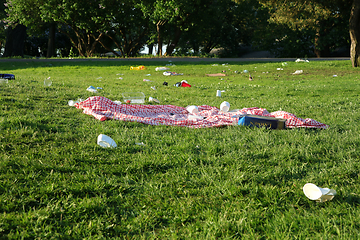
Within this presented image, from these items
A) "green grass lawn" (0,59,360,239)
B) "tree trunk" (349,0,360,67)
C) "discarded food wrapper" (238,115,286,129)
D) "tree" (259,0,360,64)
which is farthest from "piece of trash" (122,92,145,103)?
"tree trunk" (349,0,360,67)

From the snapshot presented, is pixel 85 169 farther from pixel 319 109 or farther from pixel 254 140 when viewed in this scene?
pixel 319 109

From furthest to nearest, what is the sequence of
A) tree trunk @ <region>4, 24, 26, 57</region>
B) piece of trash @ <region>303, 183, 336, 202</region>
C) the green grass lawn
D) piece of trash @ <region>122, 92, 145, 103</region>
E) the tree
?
tree trunk @ <region>4, 24, 26, 57</region> → the tree → piece of trash @ <region>122, 92, 145, 103</region> → piece of trash @ <region>303, 183, 336, 202</region> → the green grass lawn

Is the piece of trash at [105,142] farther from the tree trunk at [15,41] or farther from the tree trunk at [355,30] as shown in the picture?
the tree trunk at [15,41]

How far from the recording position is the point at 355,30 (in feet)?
46.4

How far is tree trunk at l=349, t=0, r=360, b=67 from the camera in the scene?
1371cm

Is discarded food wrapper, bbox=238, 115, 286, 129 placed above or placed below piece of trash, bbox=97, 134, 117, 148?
above

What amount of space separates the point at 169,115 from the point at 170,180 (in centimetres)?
259

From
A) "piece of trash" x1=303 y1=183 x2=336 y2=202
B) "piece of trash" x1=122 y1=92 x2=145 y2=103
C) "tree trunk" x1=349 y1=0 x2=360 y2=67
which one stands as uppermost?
"tree trunk" x1=349 y1=0 x2=360 y2=67

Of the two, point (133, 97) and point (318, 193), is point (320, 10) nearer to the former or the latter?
point (133, 97)

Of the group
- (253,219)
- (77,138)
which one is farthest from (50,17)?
(253,219)

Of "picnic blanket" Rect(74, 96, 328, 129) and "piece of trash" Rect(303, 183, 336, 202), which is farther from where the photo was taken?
"picnic blanket" Rect(74, 96, 328, 129)

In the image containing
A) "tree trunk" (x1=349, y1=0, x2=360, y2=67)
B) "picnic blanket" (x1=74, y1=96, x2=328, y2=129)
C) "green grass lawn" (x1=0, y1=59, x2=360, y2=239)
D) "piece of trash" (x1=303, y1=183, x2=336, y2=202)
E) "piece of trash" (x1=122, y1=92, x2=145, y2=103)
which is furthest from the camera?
"tree trunk" (x1=349, y1=0, x2=360, y2=67)

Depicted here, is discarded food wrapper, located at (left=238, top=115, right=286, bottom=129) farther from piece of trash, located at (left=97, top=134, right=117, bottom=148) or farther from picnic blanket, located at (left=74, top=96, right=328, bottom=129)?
piece of trash, located at (left=97, top=134, right=117, bottom=148)

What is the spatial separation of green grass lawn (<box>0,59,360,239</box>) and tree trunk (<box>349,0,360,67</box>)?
38.9 feet
